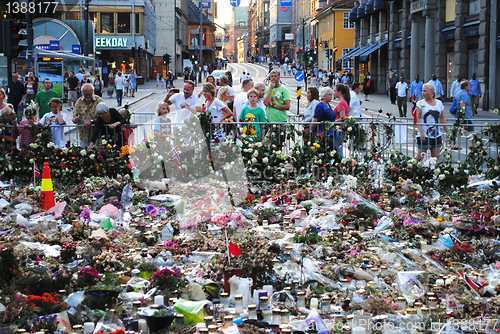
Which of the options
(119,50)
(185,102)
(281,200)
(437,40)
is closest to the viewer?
(281,200)

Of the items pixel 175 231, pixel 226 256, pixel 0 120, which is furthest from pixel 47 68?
pixel 226 256

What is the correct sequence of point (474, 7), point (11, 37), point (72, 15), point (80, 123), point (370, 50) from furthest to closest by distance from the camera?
point (72, 15) → point (370, 50) → point (474, 7) → point (11, 37) → point (80, 123)

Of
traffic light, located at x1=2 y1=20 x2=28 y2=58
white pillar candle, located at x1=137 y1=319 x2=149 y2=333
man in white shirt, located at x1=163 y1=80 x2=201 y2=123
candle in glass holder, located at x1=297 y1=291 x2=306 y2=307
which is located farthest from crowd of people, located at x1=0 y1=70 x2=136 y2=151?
white pillar candle, located at x1=137 y1=319 x2=149 y2=333

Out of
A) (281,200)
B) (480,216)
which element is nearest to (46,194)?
(281,200)

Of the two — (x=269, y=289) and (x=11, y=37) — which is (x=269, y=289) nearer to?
(x=269, y=289)

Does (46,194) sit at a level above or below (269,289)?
above

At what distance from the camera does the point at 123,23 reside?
6425 centimetres

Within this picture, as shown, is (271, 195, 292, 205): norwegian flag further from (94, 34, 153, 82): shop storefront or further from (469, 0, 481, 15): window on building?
(94, 34, 153, 82): shop storefront

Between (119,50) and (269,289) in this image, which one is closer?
(269,289)

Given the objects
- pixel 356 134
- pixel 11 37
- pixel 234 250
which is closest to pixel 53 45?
pixel 11 37

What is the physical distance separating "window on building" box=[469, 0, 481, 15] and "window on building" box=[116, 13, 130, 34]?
41.3 m

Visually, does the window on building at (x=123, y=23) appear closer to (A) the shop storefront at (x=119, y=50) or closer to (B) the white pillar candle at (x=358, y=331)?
(A) the shop storefront at (x=119, y=50)

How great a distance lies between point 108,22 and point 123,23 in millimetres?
1495

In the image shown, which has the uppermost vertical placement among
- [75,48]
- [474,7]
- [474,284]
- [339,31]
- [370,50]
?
[339,31]
